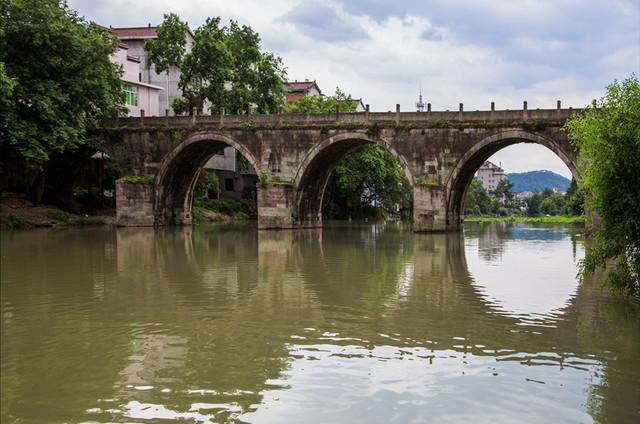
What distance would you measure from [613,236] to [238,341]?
731 cm

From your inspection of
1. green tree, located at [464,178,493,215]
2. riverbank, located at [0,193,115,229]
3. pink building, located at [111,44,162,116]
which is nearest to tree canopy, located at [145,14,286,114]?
pink building, located at [111,44,162,116]

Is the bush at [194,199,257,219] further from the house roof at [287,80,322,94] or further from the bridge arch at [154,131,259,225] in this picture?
the house roof at [287,80,322,94]

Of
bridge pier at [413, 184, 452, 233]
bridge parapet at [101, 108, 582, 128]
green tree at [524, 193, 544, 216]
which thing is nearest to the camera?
bridge parapet at [101, 108, 582, 128]

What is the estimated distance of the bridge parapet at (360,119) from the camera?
1409 inches

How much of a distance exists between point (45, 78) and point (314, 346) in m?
31.3

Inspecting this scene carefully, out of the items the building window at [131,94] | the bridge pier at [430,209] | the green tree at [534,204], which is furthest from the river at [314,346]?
the green tree at [534,204]

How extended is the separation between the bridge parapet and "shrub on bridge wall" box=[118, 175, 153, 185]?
10.6 ft

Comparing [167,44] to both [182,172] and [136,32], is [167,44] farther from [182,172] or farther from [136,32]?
[136,32]

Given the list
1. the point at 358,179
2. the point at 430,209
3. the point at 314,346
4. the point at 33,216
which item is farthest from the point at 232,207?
the point at 314,346

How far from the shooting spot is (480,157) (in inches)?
1521

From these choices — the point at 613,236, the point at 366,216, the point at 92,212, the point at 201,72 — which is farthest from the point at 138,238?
the point at 366,216

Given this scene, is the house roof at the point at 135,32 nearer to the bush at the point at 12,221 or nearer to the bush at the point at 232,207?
the bush at the point at 232,207

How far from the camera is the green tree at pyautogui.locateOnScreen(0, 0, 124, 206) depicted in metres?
34.7

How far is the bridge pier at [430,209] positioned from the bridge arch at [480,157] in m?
0.50
